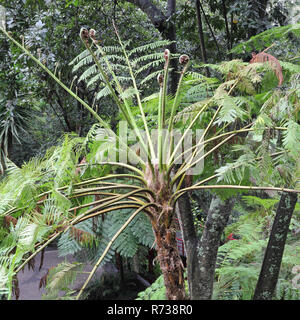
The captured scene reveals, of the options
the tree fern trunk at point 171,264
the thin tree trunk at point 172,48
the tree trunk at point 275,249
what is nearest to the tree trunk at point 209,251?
the tree trunk at point 275,249

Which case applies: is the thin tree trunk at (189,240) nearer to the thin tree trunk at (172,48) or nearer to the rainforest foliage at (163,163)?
the rainforest foliage at (163,163)

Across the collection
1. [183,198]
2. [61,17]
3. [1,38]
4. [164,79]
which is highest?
[61,17]

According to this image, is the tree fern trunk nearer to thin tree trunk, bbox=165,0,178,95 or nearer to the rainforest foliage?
the rainforest foliage

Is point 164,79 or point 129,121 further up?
point 164,79

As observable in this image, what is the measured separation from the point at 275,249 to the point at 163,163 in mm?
897

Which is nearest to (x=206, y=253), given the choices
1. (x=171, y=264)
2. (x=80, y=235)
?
(x=171, y=264)

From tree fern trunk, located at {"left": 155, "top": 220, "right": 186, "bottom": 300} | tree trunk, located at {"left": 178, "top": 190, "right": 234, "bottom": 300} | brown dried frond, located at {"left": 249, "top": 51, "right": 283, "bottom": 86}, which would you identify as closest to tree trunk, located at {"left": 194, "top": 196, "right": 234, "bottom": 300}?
tree trunk, located at {"left": 178, "top": 190, "right": 234, "bottom": 300}

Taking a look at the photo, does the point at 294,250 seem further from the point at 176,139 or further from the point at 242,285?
the point at 176,139

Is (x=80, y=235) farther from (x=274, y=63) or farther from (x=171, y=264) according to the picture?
(x=274, y=63)

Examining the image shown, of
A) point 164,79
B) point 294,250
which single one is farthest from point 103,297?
point 164,79

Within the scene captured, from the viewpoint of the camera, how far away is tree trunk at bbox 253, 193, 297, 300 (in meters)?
1.84

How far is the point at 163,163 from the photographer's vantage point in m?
1.47

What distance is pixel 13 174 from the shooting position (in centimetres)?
146
